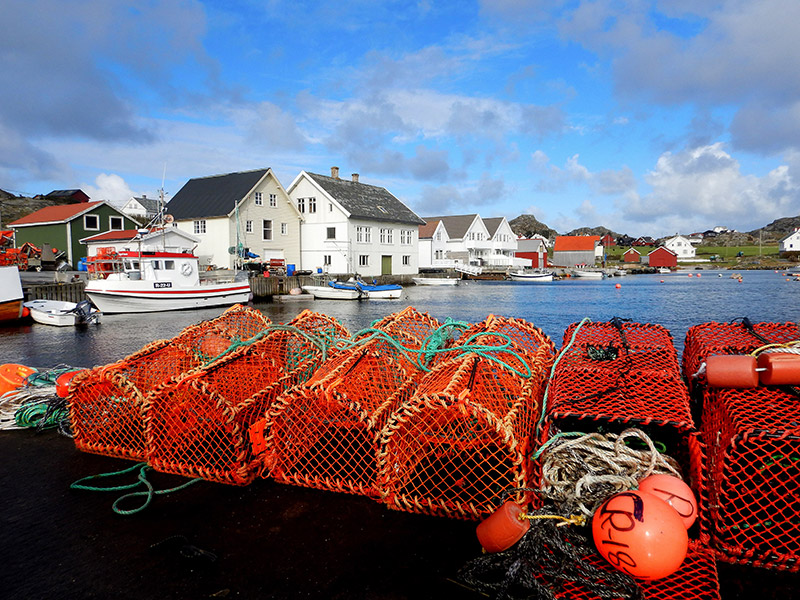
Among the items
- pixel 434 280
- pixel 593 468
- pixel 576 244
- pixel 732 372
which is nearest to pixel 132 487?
pixel 593 468

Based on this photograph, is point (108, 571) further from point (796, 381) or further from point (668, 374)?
point (796, 381)

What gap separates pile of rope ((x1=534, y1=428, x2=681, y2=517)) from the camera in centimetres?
277

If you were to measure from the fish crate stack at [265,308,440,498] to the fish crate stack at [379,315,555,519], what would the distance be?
0.23 m

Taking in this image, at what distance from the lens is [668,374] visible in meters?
3.65

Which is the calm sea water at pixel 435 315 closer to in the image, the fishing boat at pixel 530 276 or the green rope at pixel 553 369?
the green rope at pixel 553 369

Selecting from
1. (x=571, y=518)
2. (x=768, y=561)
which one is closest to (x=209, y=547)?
(x=571, y=518)

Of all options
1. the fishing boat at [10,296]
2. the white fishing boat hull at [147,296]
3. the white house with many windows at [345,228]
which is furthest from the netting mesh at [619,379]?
the white house with many windows at [345,228]

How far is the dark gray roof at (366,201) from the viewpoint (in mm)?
37406

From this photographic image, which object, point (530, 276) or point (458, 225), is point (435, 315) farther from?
point (458, 225)

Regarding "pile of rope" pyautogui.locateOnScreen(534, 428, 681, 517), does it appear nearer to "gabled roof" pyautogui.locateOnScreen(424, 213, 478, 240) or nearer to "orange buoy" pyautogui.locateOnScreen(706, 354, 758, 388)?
"orange buoy" pyautogui.locateOnScreen(706, 354, 758, 388)

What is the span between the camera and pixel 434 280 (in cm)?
4338

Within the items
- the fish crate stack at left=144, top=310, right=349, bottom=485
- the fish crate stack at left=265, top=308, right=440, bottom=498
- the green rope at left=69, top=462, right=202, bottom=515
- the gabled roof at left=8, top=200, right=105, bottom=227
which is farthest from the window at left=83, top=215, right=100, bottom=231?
the fish crate stack at left=265, top=308, right=440, bottom=498

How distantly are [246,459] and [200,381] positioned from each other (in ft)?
2.48

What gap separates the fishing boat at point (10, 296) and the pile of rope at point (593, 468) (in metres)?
21.3
